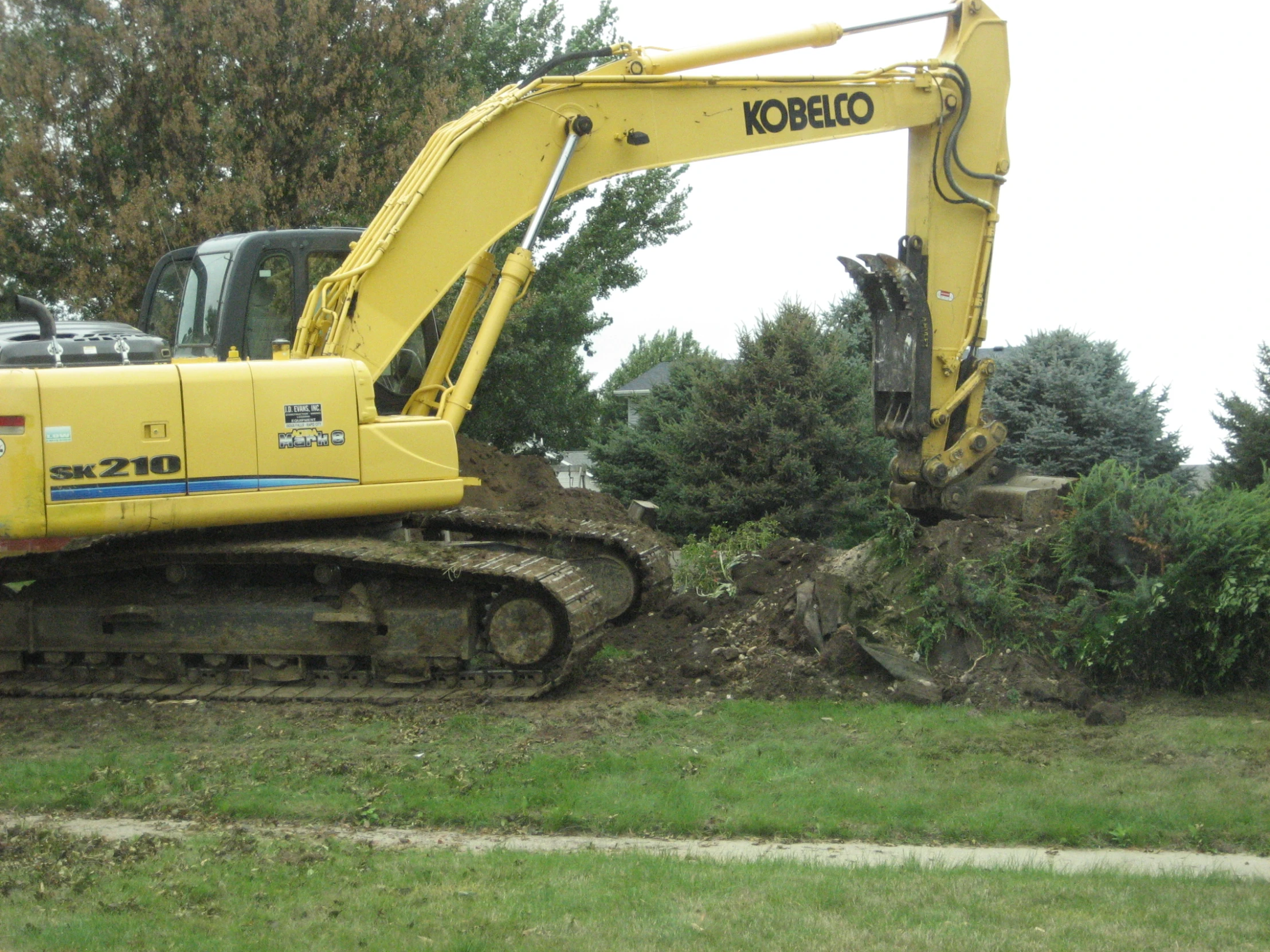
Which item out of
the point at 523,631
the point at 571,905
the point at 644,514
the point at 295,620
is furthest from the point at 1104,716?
the point at 644,514

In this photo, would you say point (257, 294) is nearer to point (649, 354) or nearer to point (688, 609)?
point (688, 609)

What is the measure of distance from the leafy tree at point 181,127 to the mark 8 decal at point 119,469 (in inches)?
370

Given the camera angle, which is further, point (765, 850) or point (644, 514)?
point (644, 514)

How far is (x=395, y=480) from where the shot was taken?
9133 mm

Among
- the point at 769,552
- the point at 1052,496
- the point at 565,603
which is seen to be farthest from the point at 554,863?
the point at 769,552

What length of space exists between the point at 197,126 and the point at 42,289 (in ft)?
10.3

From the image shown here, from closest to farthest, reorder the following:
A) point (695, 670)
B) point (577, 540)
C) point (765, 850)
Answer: point (765, 850), point (695, 670), point (577, 540)

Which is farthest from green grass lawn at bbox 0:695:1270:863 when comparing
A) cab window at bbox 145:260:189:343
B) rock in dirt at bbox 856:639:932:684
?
cab window at bbox 145:260:189:343

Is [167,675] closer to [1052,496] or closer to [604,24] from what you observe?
[1052,496]

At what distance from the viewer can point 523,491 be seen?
45.0 feet

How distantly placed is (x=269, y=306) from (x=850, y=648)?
491 cm

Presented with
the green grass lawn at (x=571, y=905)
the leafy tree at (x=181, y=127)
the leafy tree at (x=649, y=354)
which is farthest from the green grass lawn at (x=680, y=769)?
the leafy tree at (x=649, y=354)

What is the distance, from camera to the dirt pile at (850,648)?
8805 millimetres

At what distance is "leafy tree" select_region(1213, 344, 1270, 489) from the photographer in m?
16.5
